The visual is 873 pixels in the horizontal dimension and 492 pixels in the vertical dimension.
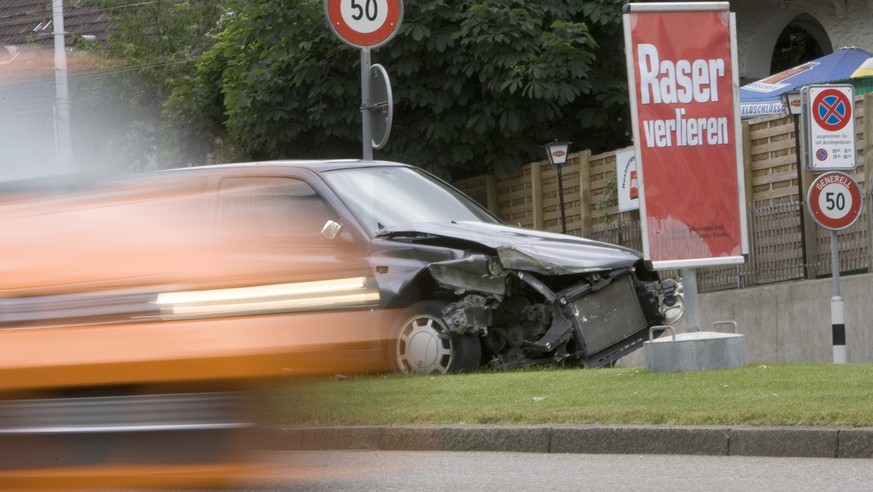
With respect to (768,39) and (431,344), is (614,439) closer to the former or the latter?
(431,344)

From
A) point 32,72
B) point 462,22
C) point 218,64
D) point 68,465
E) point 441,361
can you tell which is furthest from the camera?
point 218,64

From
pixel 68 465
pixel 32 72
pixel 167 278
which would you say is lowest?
pixel 68 465

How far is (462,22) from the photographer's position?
2545 centimetres

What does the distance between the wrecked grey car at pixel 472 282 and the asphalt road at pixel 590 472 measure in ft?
9.11

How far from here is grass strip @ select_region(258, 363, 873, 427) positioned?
373 inches

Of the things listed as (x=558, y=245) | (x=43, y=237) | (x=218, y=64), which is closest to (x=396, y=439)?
(x=558, y=245)

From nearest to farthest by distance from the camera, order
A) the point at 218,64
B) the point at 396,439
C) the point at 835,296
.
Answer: the point at 396,439 < the point at 835,296 < the point at 218,64

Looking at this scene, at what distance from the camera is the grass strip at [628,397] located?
9.47 metres

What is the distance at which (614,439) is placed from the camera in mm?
9492

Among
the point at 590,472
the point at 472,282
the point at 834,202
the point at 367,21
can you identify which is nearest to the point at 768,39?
the point at 834,202

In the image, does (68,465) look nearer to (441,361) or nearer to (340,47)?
(441,361)

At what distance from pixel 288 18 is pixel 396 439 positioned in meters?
17.4

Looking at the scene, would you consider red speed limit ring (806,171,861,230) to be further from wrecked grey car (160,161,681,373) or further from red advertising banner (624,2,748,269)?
red advertising banner (624,2,748,269)

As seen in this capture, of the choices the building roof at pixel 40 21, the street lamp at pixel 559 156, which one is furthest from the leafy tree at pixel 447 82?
the building roof at pixel 40 21
